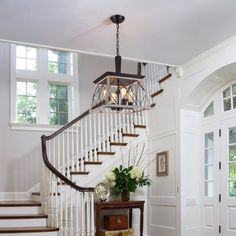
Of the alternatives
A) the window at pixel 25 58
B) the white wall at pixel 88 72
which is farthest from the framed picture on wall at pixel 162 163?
the window at pixel 25 58

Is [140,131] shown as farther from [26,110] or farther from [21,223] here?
[21,223]

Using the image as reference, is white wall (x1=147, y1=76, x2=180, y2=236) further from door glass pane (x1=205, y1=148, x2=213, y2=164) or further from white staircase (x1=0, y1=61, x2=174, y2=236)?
door glass pane (x1=205, y1=148, x2=213, y2=164)

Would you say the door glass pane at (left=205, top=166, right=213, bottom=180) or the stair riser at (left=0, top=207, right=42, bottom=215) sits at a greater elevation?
the door glass pane at (left=205, top=166, right=213, bottom=180)

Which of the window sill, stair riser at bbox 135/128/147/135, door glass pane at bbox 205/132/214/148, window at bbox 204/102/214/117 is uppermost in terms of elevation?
window at bbox 204/102/214/117

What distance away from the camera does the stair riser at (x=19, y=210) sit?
569 centimetres

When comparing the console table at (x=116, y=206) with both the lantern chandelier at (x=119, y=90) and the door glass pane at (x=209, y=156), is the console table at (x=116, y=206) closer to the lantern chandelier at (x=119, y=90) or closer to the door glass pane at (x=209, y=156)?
the door glass pane at (x=209, y=156)

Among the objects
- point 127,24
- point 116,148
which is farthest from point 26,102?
point 127,24

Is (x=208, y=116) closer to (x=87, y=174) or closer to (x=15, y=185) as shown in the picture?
(x=87, y=174)

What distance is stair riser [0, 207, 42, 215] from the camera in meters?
5.69

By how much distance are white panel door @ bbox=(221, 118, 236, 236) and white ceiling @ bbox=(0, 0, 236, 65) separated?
1317 mm

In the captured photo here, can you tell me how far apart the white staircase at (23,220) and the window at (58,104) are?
2257 millimetres

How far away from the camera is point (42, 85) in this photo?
7.66 metres

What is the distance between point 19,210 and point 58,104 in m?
2.71

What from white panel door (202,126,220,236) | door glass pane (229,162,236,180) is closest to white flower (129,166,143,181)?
white panel door (202,126,220,236)
